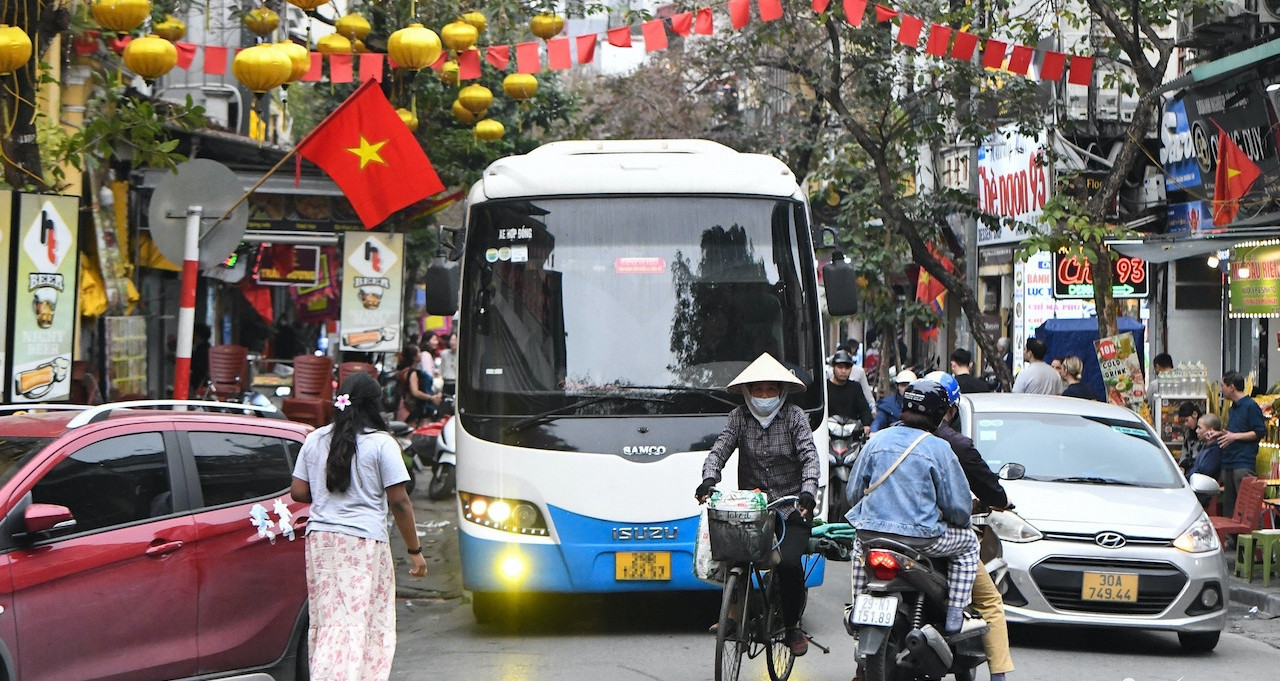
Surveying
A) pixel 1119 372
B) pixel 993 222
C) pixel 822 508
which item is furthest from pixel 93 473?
pixel 993 222

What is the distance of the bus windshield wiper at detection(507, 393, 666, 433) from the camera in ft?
32.9

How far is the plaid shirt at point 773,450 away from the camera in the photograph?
8484mm

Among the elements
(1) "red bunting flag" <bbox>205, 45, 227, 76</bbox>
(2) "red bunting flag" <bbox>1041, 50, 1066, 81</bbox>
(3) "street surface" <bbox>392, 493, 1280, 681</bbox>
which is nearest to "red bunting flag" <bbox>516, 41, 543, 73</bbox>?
(1) "red bunting flag" <bbox>205, 45, 227, 76</bbox>

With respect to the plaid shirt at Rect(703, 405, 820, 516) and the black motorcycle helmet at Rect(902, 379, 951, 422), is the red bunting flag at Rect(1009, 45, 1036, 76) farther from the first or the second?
the black motorcycle helmet at Rect(902, 379, 951, 422)

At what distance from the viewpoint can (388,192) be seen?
36.9 feet

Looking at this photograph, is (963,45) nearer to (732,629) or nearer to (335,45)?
(335,45)

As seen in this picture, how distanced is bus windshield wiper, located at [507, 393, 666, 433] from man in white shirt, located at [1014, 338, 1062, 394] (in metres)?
7.56

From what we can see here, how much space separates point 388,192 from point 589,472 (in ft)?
9.01

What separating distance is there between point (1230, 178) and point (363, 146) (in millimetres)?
10683

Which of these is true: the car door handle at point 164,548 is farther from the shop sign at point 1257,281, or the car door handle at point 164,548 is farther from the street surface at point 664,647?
the shop sign at point 1257,281

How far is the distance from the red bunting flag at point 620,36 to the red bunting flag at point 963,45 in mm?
3258

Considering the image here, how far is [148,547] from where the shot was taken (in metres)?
7.23

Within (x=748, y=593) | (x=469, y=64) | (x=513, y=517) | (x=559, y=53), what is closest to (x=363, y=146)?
(x=513, y=517)

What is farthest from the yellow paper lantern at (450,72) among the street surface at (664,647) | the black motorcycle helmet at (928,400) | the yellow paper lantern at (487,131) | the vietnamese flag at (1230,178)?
Result: the black motorcycle helmet at (928,400)
